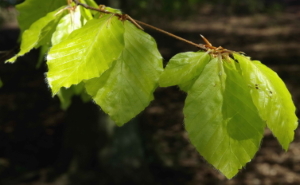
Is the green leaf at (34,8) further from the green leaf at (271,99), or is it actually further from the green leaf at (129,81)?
the green leaf at (271,99)

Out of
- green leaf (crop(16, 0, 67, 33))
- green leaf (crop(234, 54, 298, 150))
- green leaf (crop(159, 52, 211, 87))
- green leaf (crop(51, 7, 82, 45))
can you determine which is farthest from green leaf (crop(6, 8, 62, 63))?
green leaf (crop(234, 54, 298, 150))

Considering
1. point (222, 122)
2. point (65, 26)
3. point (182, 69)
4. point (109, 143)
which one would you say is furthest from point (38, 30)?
point (109, 143)

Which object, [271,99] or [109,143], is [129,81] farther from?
[109,143]

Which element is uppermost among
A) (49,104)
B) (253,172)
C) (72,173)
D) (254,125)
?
(254,125)

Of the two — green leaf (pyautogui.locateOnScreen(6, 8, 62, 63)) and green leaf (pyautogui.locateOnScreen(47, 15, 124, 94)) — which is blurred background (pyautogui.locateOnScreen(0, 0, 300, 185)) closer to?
green leaf (pyautogui.locateOnScreen(6, 8, 62, 63))

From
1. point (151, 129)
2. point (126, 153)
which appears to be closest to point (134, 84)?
point (126, 153)

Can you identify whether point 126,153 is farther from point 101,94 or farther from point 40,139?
point 101,94

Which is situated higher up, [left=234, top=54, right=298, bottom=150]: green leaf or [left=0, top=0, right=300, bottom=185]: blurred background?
[left=234, top=54, right=298, bottom=150]: green leaf
